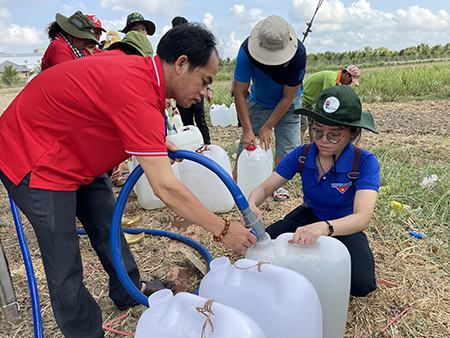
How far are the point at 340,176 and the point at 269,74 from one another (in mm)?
1420

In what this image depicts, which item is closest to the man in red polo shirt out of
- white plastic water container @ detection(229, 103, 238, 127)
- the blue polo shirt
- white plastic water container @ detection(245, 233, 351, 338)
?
white plastic water container @ detection(245, 233, 351, 338)

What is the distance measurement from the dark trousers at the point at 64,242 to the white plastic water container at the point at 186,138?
1430mm

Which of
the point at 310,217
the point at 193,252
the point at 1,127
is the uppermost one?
the point at 1,127

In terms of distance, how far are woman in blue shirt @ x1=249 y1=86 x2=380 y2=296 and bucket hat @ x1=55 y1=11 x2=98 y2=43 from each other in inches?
76.1

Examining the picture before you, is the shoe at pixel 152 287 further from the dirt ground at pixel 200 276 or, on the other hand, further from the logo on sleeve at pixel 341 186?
the logo on sleeve at pixel 341 186

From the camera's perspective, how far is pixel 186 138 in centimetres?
339

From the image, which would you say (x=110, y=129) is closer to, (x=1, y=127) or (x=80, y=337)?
(x=1, y=127)

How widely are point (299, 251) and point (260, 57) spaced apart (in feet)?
5.82

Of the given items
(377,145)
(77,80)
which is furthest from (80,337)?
(377,145)

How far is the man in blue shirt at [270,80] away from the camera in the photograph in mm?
2811

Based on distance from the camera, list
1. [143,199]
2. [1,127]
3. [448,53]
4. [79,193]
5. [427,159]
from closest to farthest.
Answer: [1,127] → [79,193] → [143,199] → [427,159] → [448,53]

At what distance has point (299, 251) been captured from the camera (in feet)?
5.17

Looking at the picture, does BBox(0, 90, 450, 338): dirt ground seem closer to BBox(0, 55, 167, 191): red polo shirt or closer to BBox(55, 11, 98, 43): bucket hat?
BBox(0, 55, 167, 191): red polo shirt

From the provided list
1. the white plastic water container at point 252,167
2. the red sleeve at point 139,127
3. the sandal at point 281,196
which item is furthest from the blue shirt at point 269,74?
the red sleeve at point 139,127
